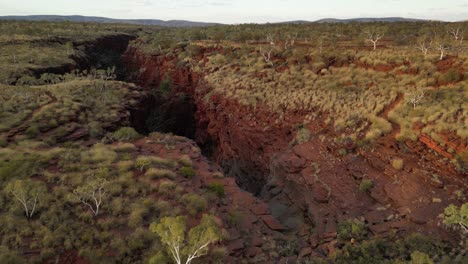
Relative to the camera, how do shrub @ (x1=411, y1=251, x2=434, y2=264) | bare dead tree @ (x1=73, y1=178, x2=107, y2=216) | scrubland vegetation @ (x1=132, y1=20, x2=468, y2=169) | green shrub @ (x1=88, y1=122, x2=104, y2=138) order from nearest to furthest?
1. shrub @ (x1=411, y1=251, x2=434, y2=264)
2. bare dead tree @ (x1=73, y1=178, x2=107, y2=216)
3. scrubland vegetation @ (x1=132, y1=20, x2=468, y2=169)
4. green shrub @ (x1=88, y1=122, x2=104, y2=138)

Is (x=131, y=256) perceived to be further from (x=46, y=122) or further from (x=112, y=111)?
(x=112, y=111)

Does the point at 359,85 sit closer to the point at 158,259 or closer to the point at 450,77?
the point at 450,77

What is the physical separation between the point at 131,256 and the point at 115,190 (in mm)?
4208

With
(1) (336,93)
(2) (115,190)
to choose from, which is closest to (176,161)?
(2) (115,190)

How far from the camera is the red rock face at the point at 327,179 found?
49.5ft

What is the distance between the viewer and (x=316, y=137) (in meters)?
21.6

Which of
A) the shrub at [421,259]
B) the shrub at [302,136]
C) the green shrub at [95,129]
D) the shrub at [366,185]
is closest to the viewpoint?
the shrub at [421,259]

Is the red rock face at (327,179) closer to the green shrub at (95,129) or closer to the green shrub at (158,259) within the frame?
the green shrub at (158,259)

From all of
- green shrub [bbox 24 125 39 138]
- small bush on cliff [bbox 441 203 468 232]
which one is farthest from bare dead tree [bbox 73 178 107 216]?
small bush on cliff [bbox 441 203 468 232]

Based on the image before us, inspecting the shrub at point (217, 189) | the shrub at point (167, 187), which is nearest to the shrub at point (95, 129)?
the shrub at point (167, 187)

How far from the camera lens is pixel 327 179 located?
18.7 metres

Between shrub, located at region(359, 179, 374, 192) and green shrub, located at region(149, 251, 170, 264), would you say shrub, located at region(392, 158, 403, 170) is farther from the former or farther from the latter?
green shrub, located at region(149, 251, 170, 264)

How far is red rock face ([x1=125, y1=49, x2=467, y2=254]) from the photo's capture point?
15094 millimetres

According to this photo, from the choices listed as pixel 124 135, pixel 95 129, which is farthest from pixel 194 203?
pixel 95 129
